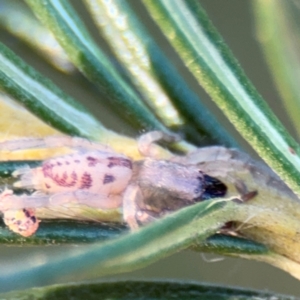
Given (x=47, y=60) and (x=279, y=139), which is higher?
(x=47, y=60)

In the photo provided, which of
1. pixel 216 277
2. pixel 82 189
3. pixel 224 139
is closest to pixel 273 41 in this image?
pixel 224 139

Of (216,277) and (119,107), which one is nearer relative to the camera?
(119,107)

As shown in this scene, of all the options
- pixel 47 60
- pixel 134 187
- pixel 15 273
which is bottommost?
pixel 15 273

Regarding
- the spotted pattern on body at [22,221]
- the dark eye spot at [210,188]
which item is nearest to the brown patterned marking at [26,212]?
the spotted pattern on body at [22,221]

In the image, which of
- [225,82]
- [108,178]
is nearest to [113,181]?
[108,178]

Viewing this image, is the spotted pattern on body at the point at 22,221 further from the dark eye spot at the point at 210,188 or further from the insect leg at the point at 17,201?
the dark eye spot at the point at 210,188

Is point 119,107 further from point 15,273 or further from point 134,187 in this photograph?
point 15,273

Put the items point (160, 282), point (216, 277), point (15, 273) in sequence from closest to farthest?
point (15, 273) < point (160, 282) < point (216, 277)

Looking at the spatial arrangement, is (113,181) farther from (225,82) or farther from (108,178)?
(225,82)
